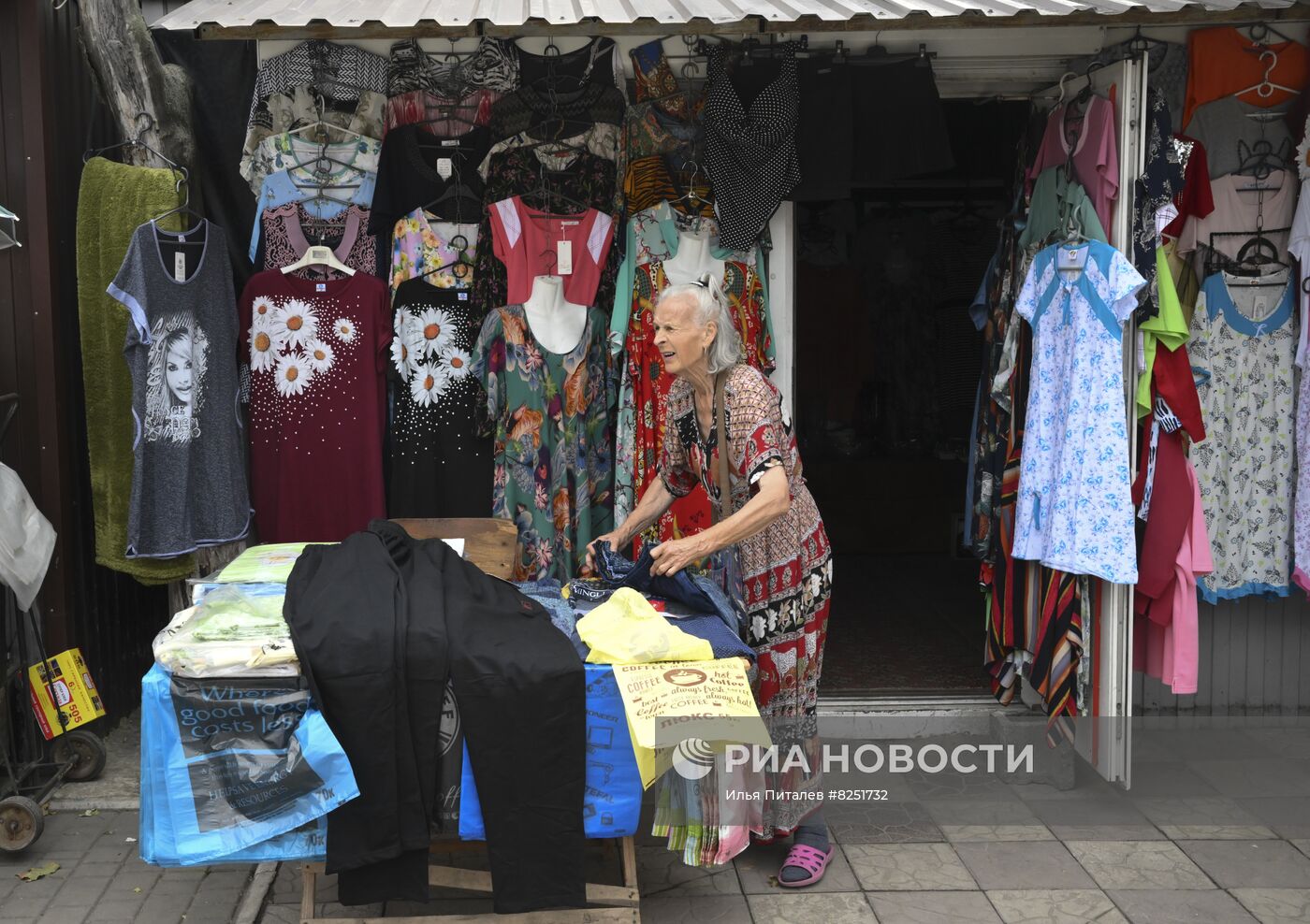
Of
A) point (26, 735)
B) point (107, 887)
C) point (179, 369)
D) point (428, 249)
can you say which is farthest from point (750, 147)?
point (26, 735)

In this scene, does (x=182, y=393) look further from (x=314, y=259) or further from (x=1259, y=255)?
(x=1259, y=255)

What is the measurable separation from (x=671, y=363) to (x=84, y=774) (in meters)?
2.87

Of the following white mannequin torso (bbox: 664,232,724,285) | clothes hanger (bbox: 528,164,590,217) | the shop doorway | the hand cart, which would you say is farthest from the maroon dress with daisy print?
the shop doorway

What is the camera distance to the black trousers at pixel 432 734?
3.16 meters

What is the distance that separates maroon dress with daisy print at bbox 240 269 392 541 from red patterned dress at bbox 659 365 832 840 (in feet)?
4.75

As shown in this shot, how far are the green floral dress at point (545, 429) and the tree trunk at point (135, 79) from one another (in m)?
1.46

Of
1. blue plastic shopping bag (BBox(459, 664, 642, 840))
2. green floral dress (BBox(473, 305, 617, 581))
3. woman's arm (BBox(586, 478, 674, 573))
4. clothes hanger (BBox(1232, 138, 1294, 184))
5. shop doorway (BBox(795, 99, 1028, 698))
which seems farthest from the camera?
shop doorway (BBox(795, 99, 1028, 698))

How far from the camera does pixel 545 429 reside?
4.93 m

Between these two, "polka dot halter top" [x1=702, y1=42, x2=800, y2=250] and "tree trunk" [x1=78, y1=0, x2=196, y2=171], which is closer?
"tree trunk" [x1=78, y1=0, x2=196, y2=171]

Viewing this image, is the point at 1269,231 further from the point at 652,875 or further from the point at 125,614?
the point at 125,614

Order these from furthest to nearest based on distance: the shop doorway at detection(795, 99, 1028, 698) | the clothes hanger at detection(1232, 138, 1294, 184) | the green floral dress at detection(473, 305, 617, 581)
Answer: the shop doorway at detection(795, 99, 1028, 698), the clothes hanger at detection(1232, 138, 1294, 184), the green floral dress at detection(473, 305, 617, 581)

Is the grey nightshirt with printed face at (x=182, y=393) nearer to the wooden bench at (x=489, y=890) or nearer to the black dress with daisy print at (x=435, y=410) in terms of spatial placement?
the black dress with daisy print at (x=435, y=410)

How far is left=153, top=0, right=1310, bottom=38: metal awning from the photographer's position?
161 inches

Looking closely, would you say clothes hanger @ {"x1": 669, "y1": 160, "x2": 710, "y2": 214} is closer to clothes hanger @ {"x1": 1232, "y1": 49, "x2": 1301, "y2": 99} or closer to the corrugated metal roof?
the corrugated metal roof
